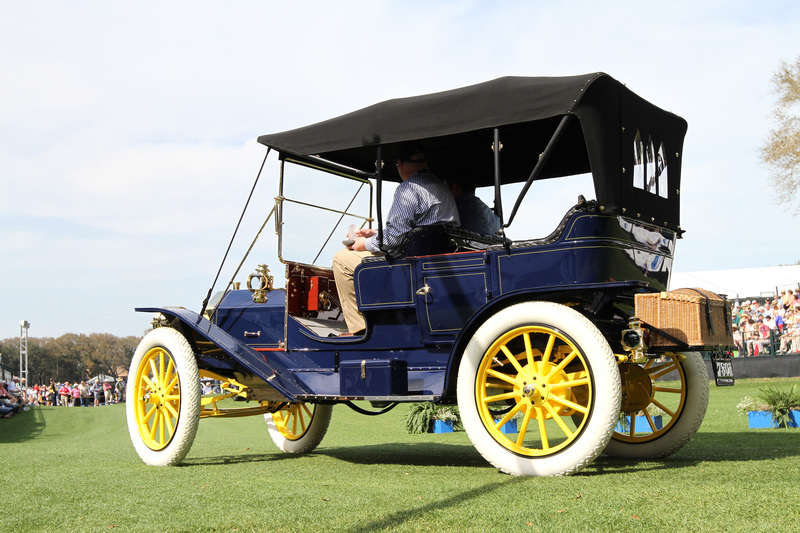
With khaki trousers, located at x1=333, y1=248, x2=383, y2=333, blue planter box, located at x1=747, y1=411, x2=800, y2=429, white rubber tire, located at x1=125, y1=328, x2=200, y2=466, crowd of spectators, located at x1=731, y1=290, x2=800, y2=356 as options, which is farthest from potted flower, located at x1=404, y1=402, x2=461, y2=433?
crowd of spectators, located at x1=731, y1=290, x2=800, y2=356

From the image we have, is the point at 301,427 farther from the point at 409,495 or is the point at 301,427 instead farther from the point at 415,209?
the point at 409,495

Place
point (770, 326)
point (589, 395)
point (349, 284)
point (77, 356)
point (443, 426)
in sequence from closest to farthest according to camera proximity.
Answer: point (589, 395), point (349, 284), point (443, 426), point (770, 326), point (77, 356)

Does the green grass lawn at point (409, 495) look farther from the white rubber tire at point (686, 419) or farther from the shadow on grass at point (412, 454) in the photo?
the white rubber tire at point (686, 419)

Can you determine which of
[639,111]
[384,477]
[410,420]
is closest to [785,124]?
Result: [410,420]

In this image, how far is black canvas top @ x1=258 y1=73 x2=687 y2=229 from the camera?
4.70 metres

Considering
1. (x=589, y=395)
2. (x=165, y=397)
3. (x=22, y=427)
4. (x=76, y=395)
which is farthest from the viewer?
(x=76, y=395)

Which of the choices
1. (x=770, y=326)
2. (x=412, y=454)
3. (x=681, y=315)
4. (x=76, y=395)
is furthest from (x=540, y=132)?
(x=76, y=395)

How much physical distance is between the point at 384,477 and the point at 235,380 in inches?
94.1

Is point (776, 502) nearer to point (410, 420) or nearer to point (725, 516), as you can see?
point (725, 516)

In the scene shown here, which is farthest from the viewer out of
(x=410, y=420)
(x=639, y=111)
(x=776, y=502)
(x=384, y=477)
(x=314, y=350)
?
(x=410, y=420)

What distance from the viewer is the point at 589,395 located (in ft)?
14.1

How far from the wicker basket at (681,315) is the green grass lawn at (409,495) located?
0.77 meters

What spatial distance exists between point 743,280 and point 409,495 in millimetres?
30663

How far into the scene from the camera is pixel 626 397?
5.39m
